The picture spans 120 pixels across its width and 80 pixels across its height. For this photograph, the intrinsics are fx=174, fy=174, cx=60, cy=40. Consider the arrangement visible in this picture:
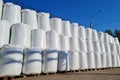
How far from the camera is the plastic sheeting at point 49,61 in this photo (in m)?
8.05

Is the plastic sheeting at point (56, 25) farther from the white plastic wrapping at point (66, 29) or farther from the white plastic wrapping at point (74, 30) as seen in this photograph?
the white plastic wrapping at point (74, 30)

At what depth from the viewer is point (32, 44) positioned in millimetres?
7918

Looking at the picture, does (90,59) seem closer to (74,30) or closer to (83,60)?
(83,60)

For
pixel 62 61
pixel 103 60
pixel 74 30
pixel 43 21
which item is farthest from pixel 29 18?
pixel 103 60

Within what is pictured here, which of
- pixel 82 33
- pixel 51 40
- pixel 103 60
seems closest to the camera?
pixel 51 40

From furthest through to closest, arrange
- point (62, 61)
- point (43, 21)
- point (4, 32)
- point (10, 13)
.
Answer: point (43, 21)
point (62, 61)
point (10, 13)
point (4, 32)

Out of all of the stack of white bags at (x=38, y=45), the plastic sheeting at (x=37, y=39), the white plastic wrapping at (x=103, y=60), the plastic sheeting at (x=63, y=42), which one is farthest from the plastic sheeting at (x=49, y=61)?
the white plastic wrapping at (x=103, y=60)

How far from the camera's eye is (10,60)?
6184mm

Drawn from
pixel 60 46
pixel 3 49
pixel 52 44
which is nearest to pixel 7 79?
pixel 3 49

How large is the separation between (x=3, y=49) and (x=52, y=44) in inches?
123

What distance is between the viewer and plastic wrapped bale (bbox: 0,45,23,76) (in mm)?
6020

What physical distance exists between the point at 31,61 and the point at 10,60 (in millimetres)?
1140

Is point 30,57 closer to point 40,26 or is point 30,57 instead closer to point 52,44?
point 52,44

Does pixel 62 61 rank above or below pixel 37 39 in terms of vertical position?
below
